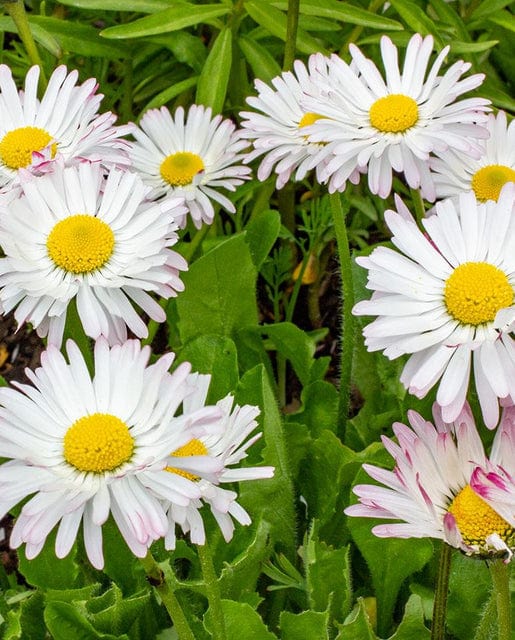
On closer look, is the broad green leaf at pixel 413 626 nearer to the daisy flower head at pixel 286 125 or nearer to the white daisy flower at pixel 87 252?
the white daisy flower at pixel 87 252

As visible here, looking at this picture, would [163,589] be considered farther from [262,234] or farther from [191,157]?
[191,157]

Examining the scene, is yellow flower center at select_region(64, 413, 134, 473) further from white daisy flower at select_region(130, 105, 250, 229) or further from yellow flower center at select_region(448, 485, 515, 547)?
white daisy flower at select_region(130, 105, 250, 229)

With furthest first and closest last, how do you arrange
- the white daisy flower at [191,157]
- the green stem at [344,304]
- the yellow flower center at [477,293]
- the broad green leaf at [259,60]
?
the broad green leaf at [259,60] < the white daisy flower at [191,157] < the green stem at [344,304] < the yellow flower center at [477,293]

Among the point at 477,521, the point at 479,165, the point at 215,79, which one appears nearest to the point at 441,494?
the point at 477,521

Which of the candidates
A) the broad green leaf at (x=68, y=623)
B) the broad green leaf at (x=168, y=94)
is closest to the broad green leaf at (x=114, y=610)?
the broad green leaf at (x=68, y=623)

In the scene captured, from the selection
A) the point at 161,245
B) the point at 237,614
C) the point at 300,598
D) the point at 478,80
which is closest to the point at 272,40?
the point at 478,80

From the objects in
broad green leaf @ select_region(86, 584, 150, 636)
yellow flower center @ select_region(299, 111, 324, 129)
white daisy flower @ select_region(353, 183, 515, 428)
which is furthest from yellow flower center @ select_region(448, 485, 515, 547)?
yellow flower center @ select_region(299, 111, 324, 129)

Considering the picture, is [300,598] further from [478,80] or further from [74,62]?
[74,62]
